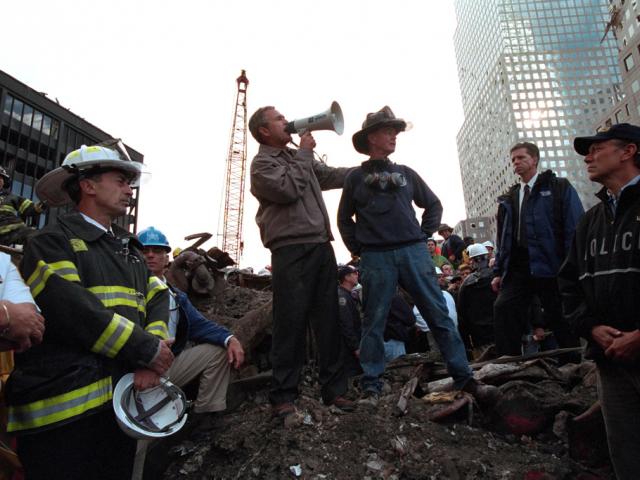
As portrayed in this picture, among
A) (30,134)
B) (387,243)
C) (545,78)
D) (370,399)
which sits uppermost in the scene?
(545,78)

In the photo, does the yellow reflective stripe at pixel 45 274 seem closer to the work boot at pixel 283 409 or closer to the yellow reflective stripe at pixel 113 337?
the yellow reflective stripe at pixel 113 337

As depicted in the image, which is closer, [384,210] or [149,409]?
[149,409]

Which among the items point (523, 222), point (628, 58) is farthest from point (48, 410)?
point (628, 58)

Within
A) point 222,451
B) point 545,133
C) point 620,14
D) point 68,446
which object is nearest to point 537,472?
point 222,451

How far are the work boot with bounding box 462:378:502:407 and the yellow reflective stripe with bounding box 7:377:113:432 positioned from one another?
8.68ft

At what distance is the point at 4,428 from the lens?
6.75 ft

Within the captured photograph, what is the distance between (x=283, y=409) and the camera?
117 inches

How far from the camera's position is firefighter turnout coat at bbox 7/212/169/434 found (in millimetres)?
1727

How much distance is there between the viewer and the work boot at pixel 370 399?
10.5ft

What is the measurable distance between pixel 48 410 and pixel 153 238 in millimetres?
3024

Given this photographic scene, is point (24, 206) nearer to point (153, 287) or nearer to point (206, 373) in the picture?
point (206, 373)

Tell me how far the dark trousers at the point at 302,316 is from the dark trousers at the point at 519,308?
1.86 m

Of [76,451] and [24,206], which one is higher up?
[24,206]

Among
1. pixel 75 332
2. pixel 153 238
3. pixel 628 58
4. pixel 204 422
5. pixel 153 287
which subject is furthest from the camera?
Result: pixel 628 58
